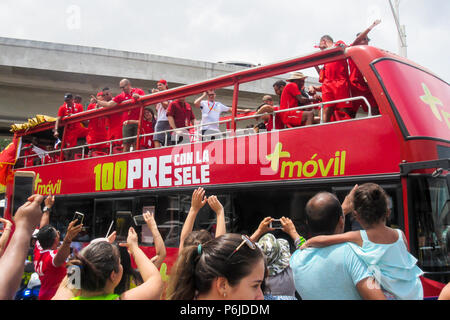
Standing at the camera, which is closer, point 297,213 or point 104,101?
point 297,213

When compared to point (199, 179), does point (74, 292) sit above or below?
below

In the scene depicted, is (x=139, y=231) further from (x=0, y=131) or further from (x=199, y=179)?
(x=0, y=131)

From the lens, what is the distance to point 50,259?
3.65m

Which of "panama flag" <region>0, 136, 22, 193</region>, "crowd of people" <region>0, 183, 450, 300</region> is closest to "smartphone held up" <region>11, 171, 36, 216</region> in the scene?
"crowd of people" <region>0, 183, 450, 300</region>

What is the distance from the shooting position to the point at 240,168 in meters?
5.55

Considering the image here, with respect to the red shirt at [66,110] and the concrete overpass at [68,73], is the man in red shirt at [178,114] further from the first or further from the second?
the concrete overpass at [68,73]

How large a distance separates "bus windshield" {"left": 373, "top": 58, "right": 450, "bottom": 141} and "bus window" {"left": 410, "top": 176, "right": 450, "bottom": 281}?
0.54 metres

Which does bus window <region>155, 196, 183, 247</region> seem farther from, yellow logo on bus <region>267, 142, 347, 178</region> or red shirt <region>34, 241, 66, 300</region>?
red shirt <region>34, 241, 66, 300</region>

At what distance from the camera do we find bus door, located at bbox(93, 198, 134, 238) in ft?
23.0

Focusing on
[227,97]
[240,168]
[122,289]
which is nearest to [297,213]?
[240,168]

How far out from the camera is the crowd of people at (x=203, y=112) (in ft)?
17.4
